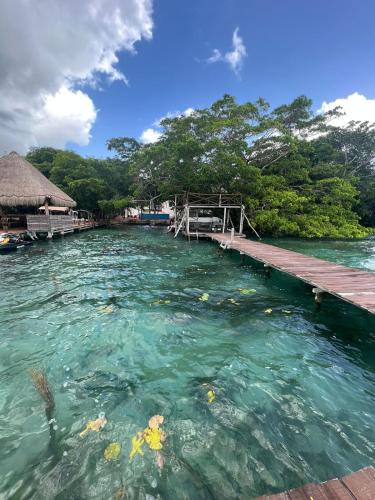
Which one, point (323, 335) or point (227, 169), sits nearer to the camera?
point (323, 335)

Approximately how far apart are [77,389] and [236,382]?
2.74 m

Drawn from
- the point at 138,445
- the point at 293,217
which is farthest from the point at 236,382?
the point at 293,217

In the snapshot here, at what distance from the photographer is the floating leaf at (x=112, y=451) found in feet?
9.69

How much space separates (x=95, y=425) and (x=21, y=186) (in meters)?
22.1

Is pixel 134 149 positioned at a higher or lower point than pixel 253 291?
higher

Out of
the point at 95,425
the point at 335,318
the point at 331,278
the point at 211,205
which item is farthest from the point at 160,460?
the point at 211,205

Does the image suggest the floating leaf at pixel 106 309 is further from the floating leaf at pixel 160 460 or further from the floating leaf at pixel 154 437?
the floating leaf at pixel 160 460

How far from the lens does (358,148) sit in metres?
32.0

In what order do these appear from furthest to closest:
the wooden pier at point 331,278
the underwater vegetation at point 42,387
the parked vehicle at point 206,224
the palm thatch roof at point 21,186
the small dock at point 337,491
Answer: the parked vehicle at point 206,224, the palm thatch roof at point 21,186, the wooden pier at point 331,278, the underwater vegetation at point 42,387, the small dock at point 337,491

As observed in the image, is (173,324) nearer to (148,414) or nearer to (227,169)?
(148,414)

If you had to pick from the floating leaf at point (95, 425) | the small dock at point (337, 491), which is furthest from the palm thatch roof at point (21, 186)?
the small dock at point (337, 491)

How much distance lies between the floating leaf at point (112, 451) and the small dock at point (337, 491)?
5.82 feet

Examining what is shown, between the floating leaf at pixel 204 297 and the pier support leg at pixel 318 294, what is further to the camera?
the floating leaf at pixel 204 297

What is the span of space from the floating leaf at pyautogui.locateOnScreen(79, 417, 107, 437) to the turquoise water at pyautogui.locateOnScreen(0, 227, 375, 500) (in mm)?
87
